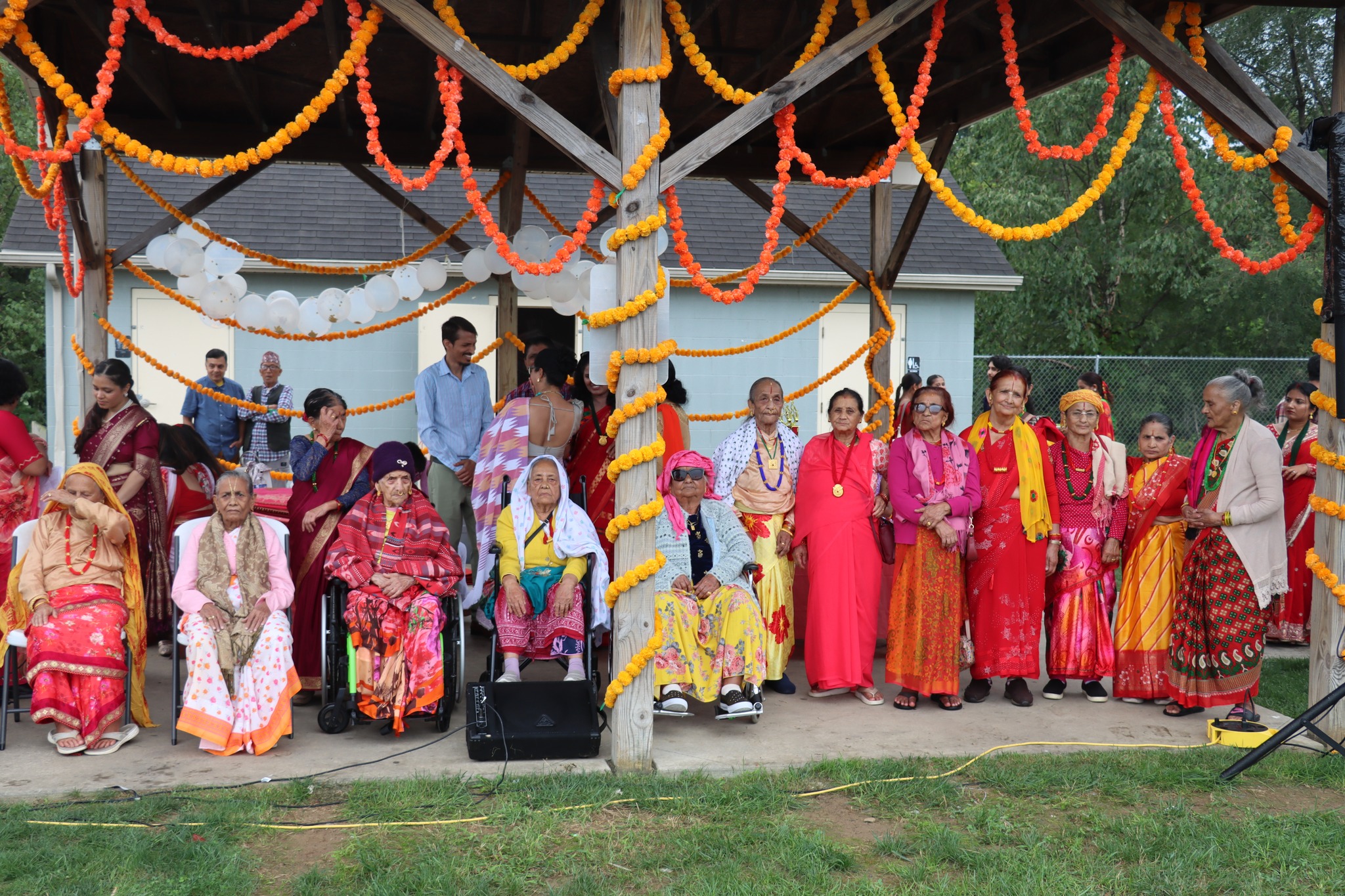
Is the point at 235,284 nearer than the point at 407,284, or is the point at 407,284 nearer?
the point at 235,284

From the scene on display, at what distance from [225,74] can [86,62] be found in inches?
29.1

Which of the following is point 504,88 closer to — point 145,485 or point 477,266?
point 145,485

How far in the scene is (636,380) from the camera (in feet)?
15.5

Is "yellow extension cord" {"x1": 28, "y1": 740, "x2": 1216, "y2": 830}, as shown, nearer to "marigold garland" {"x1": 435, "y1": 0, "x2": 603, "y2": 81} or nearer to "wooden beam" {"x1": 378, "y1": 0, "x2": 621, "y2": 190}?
"wooden beam" {"x1": 378, "y1": 0, "x2": 621, "y2": 190}

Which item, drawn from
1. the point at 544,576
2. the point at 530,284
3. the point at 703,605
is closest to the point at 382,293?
the point at 530,284

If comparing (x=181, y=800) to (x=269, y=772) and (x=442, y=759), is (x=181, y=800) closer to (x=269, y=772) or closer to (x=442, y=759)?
(x=269, y=772)

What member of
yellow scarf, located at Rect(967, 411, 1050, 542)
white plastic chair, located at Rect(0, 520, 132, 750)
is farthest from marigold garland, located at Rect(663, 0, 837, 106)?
white plastic chair, located at Rect(0, 520, 132, 750)

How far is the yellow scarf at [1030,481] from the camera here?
5.71m

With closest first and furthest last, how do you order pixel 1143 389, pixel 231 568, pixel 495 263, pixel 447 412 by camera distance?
pixel 231 568 → pixel 447 412 → pixel 495 263 → pixel 1143 389

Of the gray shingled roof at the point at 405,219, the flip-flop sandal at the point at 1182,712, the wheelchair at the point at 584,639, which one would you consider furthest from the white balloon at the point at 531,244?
the gray shingled roof at the point at 405,219

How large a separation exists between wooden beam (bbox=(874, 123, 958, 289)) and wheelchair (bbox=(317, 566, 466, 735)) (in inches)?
156

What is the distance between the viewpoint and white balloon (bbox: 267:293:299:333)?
29.4 feet

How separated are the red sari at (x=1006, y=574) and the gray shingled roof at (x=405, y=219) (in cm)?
777

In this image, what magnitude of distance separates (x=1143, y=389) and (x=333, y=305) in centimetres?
1105
